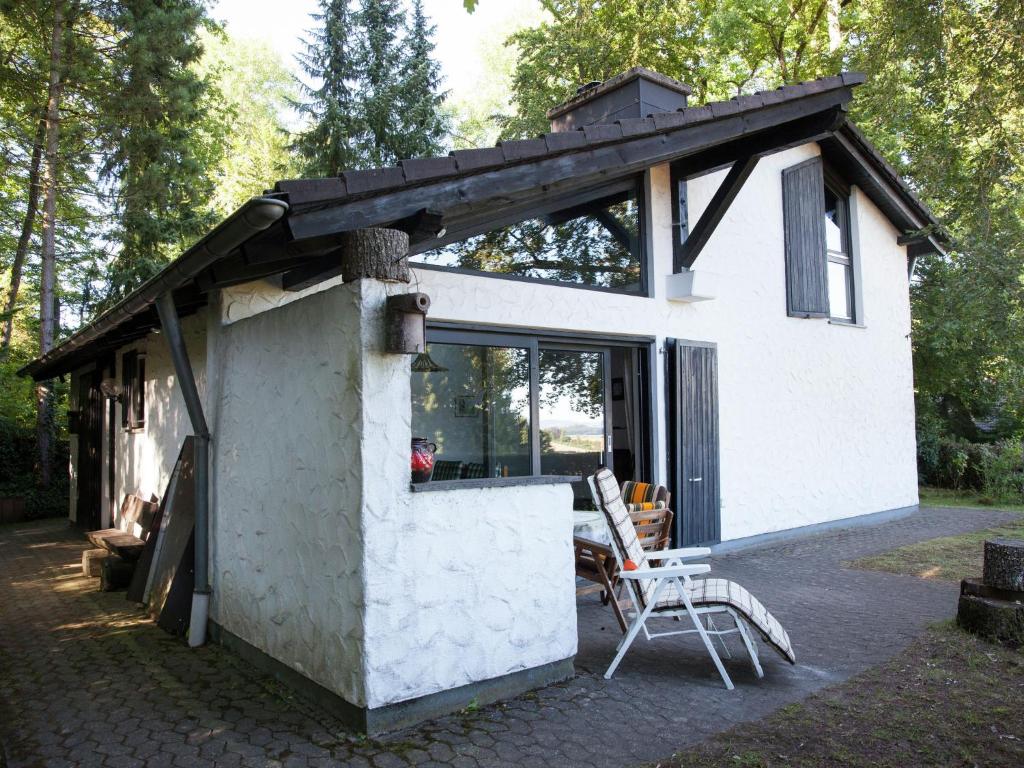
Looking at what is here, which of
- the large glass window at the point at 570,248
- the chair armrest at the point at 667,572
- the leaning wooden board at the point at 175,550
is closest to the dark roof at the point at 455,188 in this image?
the large glass window at the point at 570,248

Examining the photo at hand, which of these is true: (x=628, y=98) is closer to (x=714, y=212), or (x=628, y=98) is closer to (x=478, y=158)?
(x=714, y=212)

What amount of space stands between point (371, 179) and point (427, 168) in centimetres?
37

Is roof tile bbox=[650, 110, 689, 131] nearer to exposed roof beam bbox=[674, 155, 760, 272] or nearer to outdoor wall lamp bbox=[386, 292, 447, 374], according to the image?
exposed roof beam bbox=[674, 155, 760, 272]

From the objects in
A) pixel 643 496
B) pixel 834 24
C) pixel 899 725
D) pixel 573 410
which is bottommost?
pixel 899 725

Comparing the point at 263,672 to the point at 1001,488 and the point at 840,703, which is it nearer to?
the point at 840,703

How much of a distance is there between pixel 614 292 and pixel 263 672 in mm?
4415

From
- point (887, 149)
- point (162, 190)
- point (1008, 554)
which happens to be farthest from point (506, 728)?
point (887, 149)

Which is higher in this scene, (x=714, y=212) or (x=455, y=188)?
(x=714, y=212)

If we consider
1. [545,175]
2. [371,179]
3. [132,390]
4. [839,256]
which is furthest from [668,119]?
[132,390]

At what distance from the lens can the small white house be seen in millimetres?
3412

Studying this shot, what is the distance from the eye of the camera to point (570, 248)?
21.8 feet

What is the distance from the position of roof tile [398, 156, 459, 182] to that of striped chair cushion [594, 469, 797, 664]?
2.03m

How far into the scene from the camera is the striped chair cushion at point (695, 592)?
394 centimetres

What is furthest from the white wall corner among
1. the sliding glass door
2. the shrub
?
the shrub
